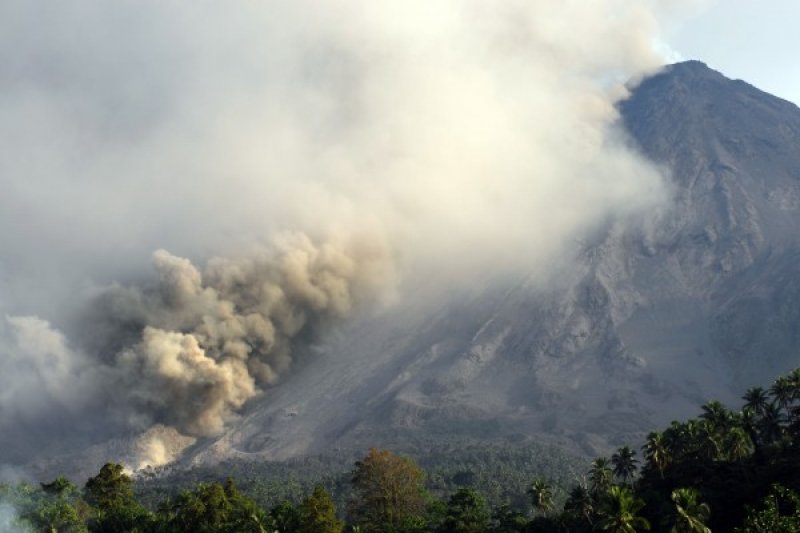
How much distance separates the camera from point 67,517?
6456cm

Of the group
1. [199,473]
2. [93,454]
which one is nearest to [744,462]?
[199,473]

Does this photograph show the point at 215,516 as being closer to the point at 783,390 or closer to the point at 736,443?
the point at 736,443

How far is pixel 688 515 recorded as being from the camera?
151 feet

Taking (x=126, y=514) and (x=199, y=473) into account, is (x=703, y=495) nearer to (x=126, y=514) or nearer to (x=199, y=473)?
(x=126, y=514)

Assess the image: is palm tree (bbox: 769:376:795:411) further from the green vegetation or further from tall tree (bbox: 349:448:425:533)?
tall tree (bbox: 349:448:425:533)

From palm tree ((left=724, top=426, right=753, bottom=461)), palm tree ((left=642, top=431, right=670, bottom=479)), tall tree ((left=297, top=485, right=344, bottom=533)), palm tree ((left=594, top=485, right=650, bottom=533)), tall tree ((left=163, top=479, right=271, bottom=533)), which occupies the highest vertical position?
tall tree ((left=163, top=479, right=271, bottom=533))

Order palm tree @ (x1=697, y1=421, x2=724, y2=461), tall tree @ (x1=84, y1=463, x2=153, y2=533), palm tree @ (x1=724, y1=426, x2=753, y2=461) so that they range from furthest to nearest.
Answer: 1. tall tree @ (x1=84, y1=463, x2=153, y2=533)
2. palm tree @ (x1=697, y1=421, x2=724, y2=461)
3. palm tree @ (x1=724, y1=426, x2=753, y2=461)

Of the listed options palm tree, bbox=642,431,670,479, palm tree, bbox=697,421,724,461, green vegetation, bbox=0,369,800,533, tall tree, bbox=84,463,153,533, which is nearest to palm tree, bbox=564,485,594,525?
green vegetation, bbox=0,369,800,533

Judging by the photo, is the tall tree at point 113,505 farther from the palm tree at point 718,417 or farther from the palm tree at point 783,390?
the palm tree at point 783,390

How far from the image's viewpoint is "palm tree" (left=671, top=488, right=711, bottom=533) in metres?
45.8

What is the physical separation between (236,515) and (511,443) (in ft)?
420

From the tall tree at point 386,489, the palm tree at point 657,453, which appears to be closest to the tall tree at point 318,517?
the tall tree at point 386,489

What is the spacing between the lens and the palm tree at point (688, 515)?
45781mm

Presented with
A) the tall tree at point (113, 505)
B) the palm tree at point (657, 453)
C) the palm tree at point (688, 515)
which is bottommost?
the palm tree at point (688, 515)
